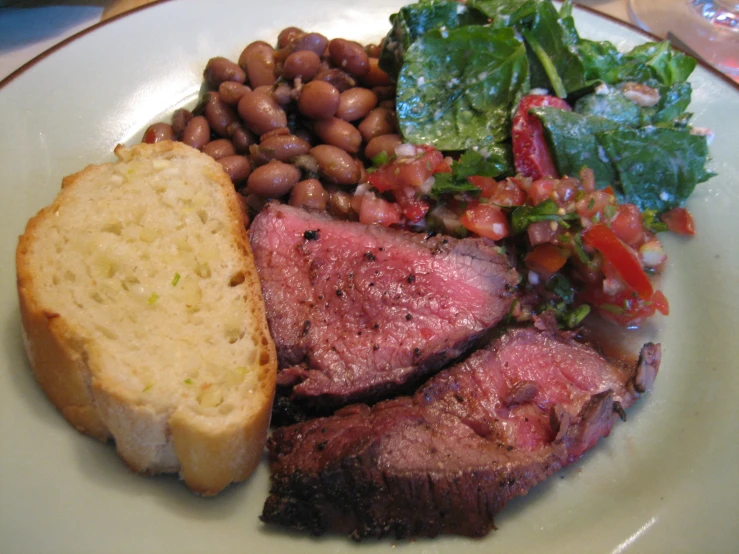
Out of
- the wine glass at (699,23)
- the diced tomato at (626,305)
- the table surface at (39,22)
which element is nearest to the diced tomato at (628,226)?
the diced tomato at (626,305)

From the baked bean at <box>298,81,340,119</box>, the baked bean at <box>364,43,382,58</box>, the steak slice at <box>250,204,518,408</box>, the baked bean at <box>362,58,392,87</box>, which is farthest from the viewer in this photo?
the baked bean at <box>364,43,382,58</box>

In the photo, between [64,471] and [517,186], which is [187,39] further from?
[64,471]

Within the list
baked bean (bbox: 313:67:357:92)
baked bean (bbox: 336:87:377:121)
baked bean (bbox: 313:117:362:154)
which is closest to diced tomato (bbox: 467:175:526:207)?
baked bean (bbox: 313:117:362:154)

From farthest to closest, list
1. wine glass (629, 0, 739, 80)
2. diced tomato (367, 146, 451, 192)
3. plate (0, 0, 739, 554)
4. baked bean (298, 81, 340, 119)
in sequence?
wine glass (629, 0, 739, 80)
baked bean (298, 81, 340, 119)
diced tomato (367, 146, 451, 192)
plate (0, 0, 739, 554)

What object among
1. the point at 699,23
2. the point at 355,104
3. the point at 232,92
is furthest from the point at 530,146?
the point at 699,23

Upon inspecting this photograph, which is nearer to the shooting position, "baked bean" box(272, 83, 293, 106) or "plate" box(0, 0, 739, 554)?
"plate" box(0, 0, 739, 554)

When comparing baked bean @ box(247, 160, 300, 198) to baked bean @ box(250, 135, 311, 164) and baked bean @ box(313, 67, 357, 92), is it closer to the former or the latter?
baked bean @ box(250, 135, 311, 164)

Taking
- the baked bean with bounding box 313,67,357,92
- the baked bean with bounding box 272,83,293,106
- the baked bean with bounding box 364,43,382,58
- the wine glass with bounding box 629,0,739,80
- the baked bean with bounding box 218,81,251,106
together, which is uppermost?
the wine glass with bounding box 629,0,739,80
